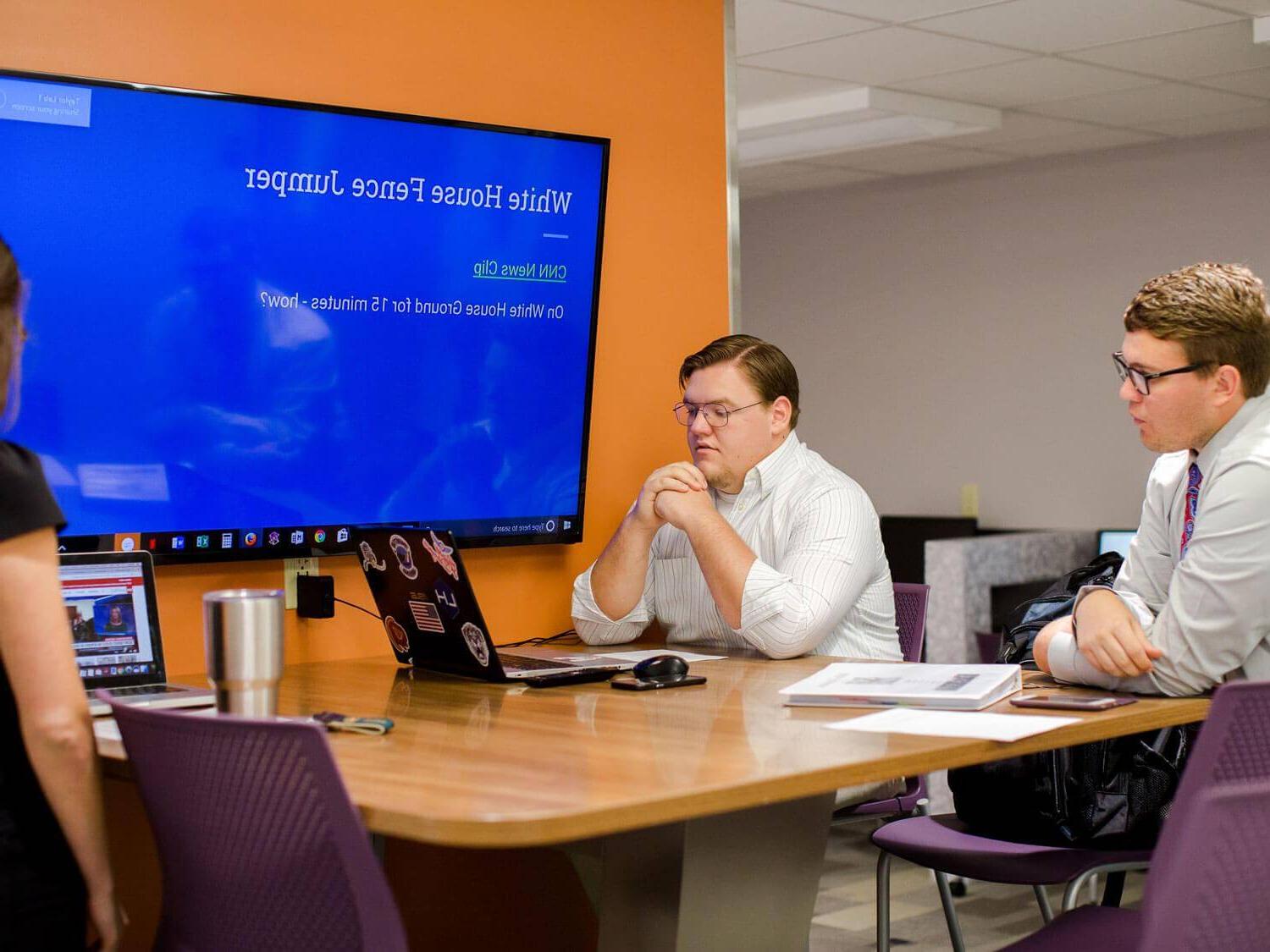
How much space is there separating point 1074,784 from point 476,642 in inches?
38.7

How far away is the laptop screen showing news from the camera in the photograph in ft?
7.62

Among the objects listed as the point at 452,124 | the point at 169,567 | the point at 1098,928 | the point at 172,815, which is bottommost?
the point at 1098,928

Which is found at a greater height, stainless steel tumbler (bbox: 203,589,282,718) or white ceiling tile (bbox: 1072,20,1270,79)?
white ceiling tile (bbox: 1072,20,1270,79)

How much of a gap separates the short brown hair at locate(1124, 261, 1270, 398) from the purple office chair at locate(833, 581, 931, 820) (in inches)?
43.1

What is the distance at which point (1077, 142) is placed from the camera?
671 centimetres

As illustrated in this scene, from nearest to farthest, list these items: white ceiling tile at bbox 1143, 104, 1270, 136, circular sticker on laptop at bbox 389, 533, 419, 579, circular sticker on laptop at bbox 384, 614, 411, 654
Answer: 1. circular sticker on laptop at bbox 389, 533, 419, 579
2. circular sticker on laptop at bbox 384, 614, 411, 654
3. white ceiling tile at bbox 1143, 104, 1270, 136

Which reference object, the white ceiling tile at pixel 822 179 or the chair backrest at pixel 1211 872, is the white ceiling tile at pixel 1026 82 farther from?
the chair backrest at pixel 1211 872

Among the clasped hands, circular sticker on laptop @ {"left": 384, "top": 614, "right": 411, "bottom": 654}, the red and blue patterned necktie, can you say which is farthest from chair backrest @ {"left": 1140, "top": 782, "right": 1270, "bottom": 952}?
circular sticker on laptop @ {"left": 384, "top": 614, "right": 411, "bottom": 654}

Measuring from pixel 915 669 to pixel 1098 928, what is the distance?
0.46m

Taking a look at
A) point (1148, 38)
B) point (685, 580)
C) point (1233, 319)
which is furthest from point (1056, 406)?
point (1233, 319)

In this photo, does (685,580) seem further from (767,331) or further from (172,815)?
(767,331)

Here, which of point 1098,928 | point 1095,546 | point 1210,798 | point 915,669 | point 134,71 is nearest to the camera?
point 1210,798

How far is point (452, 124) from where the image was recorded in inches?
117

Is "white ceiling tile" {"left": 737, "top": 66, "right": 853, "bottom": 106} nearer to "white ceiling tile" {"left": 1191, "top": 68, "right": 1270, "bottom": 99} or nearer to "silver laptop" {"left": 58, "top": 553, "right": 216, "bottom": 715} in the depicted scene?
"white ceiling tile" {"left": 1191, "top": 68, "right": 1270, "bottom": 99}
